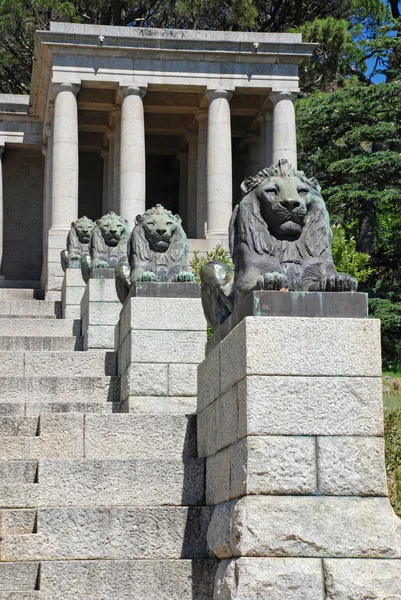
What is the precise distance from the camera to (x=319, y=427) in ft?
24.5

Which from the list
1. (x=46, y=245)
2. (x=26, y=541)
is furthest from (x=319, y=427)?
(x=46, y=245)

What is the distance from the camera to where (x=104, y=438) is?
10.2 m

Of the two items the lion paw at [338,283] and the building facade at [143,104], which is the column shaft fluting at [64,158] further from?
the lion paw at [338,283]

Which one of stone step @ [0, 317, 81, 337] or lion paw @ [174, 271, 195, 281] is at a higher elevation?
stone step @ [0, 317, 81, 337]

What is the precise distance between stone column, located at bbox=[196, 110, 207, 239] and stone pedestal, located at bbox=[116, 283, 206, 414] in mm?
21950

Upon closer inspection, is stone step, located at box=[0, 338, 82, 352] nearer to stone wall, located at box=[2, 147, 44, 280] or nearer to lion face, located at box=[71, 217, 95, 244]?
lion face, located at box=[71, 217, 95, 244]

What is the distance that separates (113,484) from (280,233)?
2581mm

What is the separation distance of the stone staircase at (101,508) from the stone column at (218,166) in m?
21.8

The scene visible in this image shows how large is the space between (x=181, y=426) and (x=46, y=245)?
2348 cm

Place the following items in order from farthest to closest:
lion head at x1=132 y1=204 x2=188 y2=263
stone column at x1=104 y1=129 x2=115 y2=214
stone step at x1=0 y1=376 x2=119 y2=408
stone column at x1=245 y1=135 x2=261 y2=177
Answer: stone column at x1=245 y1=135 x2=261 y2=177 < stone column at x1=104 y1=129 x2=115 y2=214 < lion head at x1=132 y1=204 x2=188 y2=263 < stone step at x1=0 y1=376 x2=119 y2=408

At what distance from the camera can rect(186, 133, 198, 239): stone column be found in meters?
37.6

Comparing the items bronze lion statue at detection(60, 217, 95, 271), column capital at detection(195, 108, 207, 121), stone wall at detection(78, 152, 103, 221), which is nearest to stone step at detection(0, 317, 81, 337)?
bronze lion statue at detection(60, 217, 95, 271)

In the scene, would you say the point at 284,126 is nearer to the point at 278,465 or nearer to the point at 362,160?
the point at 362,160

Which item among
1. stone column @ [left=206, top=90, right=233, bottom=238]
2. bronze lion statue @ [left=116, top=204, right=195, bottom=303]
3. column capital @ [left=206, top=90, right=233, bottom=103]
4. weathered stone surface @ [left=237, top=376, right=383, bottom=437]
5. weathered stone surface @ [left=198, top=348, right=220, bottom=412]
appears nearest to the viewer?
weathered stone surface @ [left=237, top=376, right=383, bottom=437]
